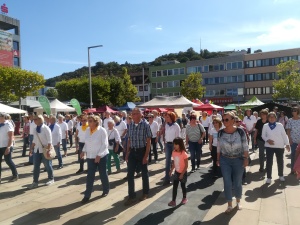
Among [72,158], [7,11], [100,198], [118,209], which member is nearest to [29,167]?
[72,158]

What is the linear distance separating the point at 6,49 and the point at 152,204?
165ft

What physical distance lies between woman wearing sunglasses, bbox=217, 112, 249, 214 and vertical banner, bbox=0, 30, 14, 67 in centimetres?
4956

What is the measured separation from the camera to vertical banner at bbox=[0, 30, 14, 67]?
1850 inches

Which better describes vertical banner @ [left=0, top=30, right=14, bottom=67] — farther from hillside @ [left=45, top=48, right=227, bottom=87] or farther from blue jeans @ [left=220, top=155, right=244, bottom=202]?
blue jeans @ [left=220, top=155, right=244, bottom=202]

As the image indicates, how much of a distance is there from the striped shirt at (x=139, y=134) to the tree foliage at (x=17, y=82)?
26.6m

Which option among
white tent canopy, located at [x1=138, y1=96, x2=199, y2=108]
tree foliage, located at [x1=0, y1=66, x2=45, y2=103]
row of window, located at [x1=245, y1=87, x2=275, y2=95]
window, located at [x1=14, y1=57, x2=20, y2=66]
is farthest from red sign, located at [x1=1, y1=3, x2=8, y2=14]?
row of window, located at [x1=245, y1=87, x2=275, y2=95]

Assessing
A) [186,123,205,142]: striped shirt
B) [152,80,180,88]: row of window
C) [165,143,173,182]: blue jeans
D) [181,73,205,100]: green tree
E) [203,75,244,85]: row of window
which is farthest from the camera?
[152,80,180,88]: row of window

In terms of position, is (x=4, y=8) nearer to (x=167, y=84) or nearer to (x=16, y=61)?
(x=16, y=61)

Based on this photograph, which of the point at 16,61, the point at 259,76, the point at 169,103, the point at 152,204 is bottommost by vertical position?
the point at 152,204

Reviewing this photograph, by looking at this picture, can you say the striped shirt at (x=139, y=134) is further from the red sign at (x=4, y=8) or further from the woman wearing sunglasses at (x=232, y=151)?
the red sign at (x=4, y=8)

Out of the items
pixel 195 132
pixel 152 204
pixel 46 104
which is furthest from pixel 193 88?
pixel 152 204

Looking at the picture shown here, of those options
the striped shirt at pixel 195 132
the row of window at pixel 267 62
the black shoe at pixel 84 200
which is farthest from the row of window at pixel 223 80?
the black shoe at pixel 84 200

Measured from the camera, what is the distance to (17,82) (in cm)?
2912

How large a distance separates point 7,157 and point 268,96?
5384 centimetres
